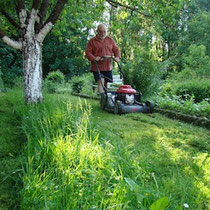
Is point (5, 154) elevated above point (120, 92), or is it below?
below

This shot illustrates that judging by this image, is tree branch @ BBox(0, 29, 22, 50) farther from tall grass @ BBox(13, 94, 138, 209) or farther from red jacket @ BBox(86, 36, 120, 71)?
tall grass @ BBox(13, 94, 138, 209)

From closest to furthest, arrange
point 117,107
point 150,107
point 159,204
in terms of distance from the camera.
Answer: point 159,204 → point 117,107 → point 150,107

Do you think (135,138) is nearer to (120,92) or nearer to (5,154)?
(5,154)

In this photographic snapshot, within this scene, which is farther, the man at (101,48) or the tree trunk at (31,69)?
the man at (101,48)

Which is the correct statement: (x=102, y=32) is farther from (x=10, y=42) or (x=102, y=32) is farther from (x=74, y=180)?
(x=74, y=180)

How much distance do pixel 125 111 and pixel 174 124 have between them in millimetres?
1051

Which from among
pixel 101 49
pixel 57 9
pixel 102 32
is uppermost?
pixel 57 9

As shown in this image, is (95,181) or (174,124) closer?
(95,181)

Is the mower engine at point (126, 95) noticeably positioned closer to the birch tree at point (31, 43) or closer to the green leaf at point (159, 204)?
the birch tree at point (31, 43)

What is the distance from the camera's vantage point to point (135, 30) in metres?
22.2

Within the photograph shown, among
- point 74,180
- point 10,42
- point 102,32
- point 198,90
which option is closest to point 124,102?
point 102,32

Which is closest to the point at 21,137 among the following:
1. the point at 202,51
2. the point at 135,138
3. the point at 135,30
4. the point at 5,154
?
the point at 5,154

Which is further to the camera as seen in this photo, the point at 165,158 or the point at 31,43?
the point at 31,43

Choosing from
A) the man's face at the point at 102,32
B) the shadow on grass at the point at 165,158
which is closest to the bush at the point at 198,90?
the man's face at the point at 102,32
